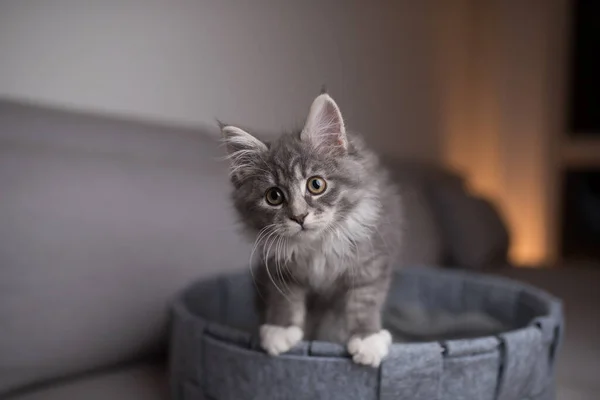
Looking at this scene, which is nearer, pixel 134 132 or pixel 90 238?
pixel 90 238

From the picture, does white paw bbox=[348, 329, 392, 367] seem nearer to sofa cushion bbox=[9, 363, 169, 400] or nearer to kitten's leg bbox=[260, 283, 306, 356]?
kitten's leg bbox=[260, 283, 306, 356]

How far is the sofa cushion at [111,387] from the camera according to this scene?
3.67 ft

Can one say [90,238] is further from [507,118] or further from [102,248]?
[507,118]

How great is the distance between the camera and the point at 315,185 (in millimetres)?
968

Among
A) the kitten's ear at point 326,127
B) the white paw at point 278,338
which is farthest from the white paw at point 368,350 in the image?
the kitten's ear at point 326,127

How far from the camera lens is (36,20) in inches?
49.9

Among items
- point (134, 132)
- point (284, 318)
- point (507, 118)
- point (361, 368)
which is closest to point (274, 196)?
point (284, 318)

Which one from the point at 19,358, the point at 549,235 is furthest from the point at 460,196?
the point at 19,358

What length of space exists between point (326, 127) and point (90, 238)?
641 millimetres

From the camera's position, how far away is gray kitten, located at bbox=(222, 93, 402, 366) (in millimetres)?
953

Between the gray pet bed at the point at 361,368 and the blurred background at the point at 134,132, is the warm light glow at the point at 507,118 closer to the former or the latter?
the blurred background at the point at 134,132

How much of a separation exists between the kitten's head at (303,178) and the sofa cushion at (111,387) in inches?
18.3

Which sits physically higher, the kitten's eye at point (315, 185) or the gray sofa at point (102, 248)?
the kitten's eye at point (315, 185)

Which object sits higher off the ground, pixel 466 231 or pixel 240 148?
pixel 240 148
